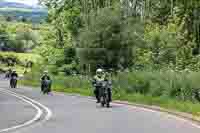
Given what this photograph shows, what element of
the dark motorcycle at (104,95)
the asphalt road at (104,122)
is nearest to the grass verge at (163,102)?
the asphalt road at (104,122)

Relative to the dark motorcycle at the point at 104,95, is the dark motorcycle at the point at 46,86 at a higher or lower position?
lower

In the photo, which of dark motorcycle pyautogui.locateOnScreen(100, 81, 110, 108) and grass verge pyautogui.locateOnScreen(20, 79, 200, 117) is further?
dark motorcycle pyautogui.locateOnScreen(100, 81, 110, 108)

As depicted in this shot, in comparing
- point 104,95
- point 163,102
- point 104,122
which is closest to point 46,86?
point 104,95

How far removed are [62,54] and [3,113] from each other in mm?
44041

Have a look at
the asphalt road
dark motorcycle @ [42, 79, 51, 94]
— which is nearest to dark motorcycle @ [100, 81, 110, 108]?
the asphalt road

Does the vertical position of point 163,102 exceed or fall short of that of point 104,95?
it falls short

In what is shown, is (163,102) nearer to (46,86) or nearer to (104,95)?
(104,95)

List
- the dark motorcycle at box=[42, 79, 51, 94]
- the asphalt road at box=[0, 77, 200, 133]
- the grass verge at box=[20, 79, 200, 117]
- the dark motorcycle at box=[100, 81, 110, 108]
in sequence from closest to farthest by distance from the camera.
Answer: the asphalt road at box=[0, 77, 200, 133], the grass verge at box=[20, 79, 200, 117], the dark motorcycle at box=[100, 81, 110, 108], the dark motorcycle at box=[42, 79, 51, 94]

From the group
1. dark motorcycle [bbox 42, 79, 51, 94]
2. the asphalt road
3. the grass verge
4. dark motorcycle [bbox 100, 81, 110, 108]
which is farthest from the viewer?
dark motorcycle [bbox 42, 79, 51, 94]

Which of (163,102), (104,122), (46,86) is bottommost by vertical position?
(46,86)

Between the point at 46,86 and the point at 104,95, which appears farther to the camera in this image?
the point at 46,86

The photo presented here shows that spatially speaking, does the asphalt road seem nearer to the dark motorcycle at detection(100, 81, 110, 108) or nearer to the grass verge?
the grass verge

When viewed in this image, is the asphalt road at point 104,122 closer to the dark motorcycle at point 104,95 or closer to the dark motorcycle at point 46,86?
the dark motorcycle at point 104,95

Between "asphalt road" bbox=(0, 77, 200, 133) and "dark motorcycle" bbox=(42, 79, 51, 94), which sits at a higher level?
"asphalt road" bbox=(0, 77, 200, 133)
